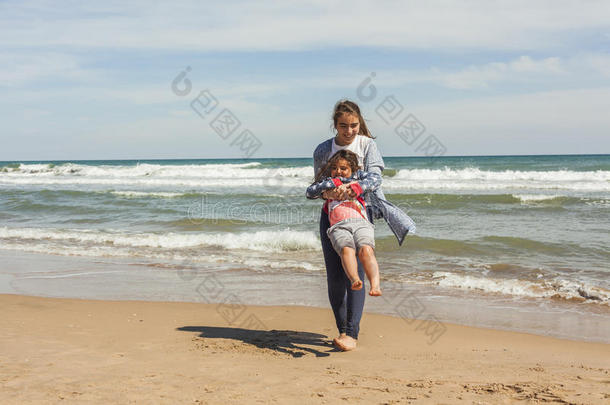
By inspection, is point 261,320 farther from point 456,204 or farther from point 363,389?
point 456,204

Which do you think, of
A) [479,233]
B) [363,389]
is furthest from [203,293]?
[479,233]

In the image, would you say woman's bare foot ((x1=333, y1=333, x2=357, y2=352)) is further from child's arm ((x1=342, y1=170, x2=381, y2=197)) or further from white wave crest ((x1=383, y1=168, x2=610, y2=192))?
white wave crest ((x1=383, y1=168, x2=610, y2=192))

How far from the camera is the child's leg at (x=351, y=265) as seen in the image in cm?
361

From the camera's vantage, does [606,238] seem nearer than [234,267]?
No

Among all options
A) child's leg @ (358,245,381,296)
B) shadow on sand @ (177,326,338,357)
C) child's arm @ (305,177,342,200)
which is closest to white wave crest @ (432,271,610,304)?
shadow on sand @ (177,326,338,357)

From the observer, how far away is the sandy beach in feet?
9.55

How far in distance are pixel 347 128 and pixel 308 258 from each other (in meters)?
5.15

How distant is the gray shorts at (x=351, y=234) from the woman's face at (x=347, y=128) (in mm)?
591

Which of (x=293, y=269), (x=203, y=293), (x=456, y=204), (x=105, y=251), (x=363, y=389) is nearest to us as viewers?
(x=363, y=389)

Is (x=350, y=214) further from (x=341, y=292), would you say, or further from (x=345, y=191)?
(x=341, y=292)

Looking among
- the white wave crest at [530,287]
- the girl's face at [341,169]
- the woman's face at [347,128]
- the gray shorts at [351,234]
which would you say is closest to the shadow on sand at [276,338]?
the gray shorts at [351,234]

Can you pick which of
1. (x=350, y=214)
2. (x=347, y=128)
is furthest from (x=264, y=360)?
(x=347, y=128)

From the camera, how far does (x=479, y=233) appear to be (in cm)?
1054

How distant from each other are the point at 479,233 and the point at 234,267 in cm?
531
